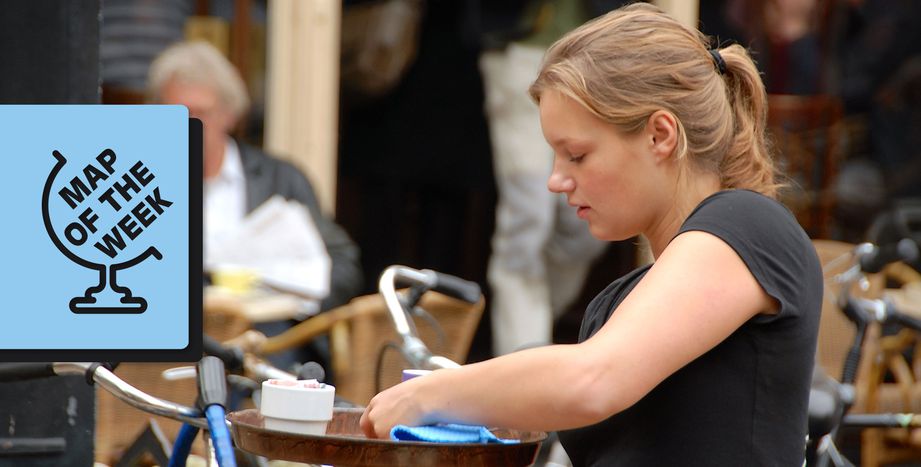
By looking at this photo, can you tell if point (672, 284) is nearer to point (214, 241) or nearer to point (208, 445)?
point (208, 445)

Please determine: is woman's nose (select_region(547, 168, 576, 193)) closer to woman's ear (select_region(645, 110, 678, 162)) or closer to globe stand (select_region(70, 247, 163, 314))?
woman's ear (select_region(645, 110, 678, 162))

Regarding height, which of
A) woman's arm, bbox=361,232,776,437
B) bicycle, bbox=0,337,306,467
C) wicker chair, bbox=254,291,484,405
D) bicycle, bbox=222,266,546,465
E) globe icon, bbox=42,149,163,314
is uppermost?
globe icon, bbox=42,149,163,314

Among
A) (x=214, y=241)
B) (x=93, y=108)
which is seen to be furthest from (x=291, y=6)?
(x=93, y=108)

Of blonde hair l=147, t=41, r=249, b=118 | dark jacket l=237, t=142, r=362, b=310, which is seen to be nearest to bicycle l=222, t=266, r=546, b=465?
dark jacket l=237, t=142, r=362, b=310

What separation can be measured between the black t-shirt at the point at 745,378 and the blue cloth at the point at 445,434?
201 mm

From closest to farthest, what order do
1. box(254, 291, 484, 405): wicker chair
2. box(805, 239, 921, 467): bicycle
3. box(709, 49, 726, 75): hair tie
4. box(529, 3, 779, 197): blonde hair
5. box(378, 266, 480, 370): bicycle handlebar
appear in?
box(529, 3, 779, 197): blonde hair, box(709, 49, 726, 75): hair tie, box(378, 266, 480, 370): bicycle handlebar, box(805, 239, 921, 467): bicycle, box(254, 291, 484, 405): wicker chair

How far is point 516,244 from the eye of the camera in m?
5.63

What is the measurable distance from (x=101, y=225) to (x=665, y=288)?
0.66 meters

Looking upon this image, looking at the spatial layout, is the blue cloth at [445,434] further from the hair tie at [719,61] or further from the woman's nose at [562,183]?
the hair tie at [719,61]

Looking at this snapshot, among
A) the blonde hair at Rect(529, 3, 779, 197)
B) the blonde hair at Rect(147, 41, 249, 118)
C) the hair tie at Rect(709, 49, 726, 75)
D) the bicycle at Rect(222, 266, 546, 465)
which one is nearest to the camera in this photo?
the bicycle at Rect(222, 266, 546, 465)

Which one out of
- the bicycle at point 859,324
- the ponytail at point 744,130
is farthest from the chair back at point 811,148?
the ponytail at point 744,130

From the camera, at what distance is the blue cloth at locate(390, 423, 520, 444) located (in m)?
1.64

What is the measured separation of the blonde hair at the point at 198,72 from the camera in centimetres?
481

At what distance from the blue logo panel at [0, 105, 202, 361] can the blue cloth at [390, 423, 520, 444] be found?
0.26 meters
